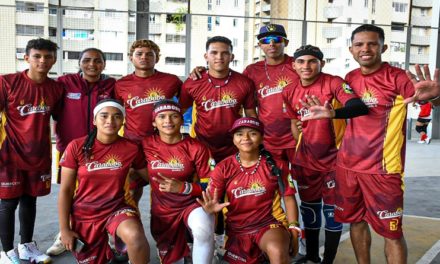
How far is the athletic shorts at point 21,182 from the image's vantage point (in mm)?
3371

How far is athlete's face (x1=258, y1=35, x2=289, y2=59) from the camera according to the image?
3.75 metres

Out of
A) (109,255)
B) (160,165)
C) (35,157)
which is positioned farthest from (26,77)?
(109,255)

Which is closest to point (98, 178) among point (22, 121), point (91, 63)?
point (22, 121)

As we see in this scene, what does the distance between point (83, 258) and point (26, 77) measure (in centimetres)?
149

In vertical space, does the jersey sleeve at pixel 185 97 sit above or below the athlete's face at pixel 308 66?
below

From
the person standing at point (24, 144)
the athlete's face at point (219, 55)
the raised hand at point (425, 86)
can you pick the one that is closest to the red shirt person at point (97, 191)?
the person standing at point (24, 144)

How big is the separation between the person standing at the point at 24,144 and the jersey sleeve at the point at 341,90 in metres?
2.21

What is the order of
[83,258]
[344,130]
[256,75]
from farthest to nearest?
[256,75], [344,130], [83,258]

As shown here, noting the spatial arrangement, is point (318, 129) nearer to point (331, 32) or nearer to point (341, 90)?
point (341, 90)

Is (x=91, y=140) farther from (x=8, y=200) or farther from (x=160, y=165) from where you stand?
(x=8, y=200)

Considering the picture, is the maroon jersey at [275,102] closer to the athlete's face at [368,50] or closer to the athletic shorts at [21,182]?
the athlete's face at [368,50]

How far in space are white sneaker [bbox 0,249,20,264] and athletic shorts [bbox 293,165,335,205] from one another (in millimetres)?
2274

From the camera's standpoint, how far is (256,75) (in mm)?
3885

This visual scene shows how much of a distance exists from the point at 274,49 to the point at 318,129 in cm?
86
